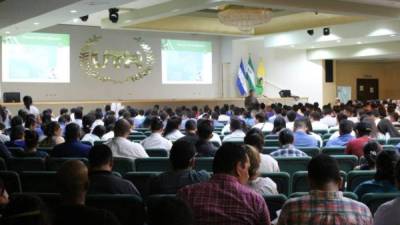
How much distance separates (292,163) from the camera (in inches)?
216

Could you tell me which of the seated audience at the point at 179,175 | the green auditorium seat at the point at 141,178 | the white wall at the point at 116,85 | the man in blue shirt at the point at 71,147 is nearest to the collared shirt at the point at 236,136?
the man in blue shirt at the point at 71,147

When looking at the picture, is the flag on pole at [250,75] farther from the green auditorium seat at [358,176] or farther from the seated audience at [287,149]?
the green auditorium seat at [358,176]

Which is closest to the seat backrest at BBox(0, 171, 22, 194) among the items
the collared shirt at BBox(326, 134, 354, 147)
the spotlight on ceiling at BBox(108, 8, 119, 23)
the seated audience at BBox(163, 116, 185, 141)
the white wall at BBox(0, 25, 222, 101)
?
the seated audience at BBox(163, 116, 185, 141)

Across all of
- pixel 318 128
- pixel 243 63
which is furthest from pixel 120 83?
pixel 318 128

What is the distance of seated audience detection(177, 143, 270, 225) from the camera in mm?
2896

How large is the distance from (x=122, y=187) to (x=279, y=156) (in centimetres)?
232

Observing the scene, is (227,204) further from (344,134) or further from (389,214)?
(344,134)

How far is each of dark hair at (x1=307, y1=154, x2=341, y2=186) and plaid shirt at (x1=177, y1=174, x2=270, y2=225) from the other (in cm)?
31

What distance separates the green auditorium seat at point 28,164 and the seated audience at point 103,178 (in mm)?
1747

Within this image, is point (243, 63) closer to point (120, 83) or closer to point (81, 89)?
point (120, 83)

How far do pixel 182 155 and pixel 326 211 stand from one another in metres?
1.34

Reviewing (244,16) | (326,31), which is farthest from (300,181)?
(326,31)

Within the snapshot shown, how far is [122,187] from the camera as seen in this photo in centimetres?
388

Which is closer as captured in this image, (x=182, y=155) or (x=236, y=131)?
(x=182, y=155)
